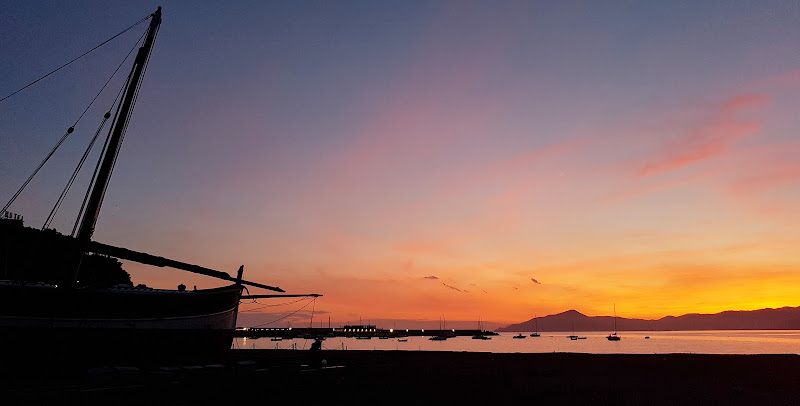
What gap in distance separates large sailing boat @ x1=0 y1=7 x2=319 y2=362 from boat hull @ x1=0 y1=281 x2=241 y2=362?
0.04 metres

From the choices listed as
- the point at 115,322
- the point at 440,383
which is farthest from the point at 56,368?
the point at 440,383

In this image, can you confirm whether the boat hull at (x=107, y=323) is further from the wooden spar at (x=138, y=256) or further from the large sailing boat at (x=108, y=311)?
the wooden spar at (x=138, y=256)

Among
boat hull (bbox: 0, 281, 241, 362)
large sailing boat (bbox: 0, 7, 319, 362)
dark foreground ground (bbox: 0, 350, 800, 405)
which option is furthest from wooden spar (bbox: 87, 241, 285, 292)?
dark foreground ground (bbox: 0, 350, 800, 405)

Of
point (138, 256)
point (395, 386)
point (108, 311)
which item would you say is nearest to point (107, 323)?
point (108, 311)

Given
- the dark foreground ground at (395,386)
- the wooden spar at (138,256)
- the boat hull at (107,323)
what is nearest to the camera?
the dark foreground ground at (395,386)

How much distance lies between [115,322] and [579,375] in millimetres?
26964

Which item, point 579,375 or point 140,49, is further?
point 140,49

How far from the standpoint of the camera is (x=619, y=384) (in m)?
24.0

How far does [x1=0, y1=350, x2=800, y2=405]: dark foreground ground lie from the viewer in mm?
17688

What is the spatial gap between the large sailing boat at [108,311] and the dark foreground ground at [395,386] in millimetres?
1151

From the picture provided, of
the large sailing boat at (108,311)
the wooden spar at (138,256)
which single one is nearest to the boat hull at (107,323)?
the large sailing boat at (108,311)

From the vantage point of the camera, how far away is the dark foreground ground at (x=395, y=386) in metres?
17.7

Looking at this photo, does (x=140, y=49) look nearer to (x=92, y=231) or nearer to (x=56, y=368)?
(x=92, y=231)

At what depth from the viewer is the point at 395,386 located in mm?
22469
